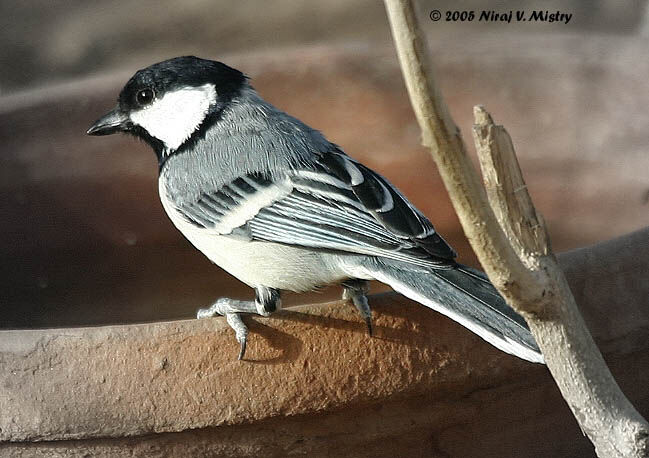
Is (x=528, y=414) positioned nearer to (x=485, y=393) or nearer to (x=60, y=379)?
(x=485, y=393)

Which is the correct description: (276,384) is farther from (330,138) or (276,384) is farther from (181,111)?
(330,138)

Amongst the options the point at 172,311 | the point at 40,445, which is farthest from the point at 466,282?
the point at 172,311

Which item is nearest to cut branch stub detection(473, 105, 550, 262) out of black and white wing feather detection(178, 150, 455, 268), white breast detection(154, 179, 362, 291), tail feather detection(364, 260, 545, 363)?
tail feather detection(364, 260, 545, 363)

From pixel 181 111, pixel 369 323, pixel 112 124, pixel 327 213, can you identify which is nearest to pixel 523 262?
pixel 369 323

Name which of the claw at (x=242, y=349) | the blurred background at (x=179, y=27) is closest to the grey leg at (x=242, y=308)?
the claw at (x=242, y=349)

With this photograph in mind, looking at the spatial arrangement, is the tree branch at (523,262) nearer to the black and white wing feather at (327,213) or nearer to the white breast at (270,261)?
the black and white wing feather at (327,213)

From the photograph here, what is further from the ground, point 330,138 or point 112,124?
point 330,138

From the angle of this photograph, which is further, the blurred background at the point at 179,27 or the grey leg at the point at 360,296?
the blurred background at the point at 179,27

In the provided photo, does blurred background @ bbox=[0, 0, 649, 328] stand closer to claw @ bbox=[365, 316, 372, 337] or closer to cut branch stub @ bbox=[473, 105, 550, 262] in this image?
claw @ bbox=[365, 316, 372, 337]

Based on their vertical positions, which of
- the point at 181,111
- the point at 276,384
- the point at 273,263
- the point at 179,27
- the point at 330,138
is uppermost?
the point at 179,27
